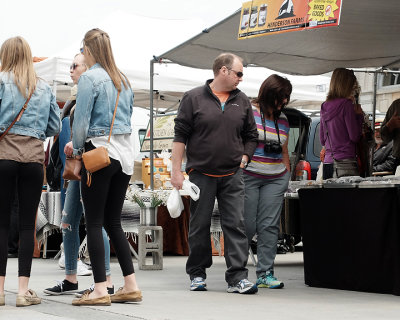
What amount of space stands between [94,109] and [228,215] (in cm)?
168

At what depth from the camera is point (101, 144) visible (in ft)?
21.5

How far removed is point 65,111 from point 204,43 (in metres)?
2.70

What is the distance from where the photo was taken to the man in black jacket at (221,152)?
7.56m

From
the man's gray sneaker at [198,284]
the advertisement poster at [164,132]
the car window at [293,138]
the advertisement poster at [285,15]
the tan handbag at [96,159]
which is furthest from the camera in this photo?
the advertisement poster at [164,132]

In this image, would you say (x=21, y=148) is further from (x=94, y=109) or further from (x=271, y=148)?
(x=271, y=148)

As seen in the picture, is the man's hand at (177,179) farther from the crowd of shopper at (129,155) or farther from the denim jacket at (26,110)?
the denim jacket at (26,110)

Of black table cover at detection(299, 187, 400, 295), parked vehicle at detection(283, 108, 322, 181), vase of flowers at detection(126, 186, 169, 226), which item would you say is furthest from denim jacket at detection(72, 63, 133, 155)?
parked vehicle at detection(283, 108, 322, 181)

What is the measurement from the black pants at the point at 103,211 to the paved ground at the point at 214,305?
327mm

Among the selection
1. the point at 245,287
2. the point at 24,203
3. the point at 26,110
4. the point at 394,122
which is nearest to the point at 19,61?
the point at 26,110

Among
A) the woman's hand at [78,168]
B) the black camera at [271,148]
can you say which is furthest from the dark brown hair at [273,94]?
the woman's hand at [78,168]

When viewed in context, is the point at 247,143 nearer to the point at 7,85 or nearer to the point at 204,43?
the point at 7,85

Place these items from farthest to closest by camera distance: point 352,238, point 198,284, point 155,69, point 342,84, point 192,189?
point 155,69 → point 342,84 → point 198,284 → point 352,238 → point 192,189

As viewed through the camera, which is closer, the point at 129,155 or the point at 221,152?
the point at 129,155

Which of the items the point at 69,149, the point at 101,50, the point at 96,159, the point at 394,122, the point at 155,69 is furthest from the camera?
the point at 155,69
